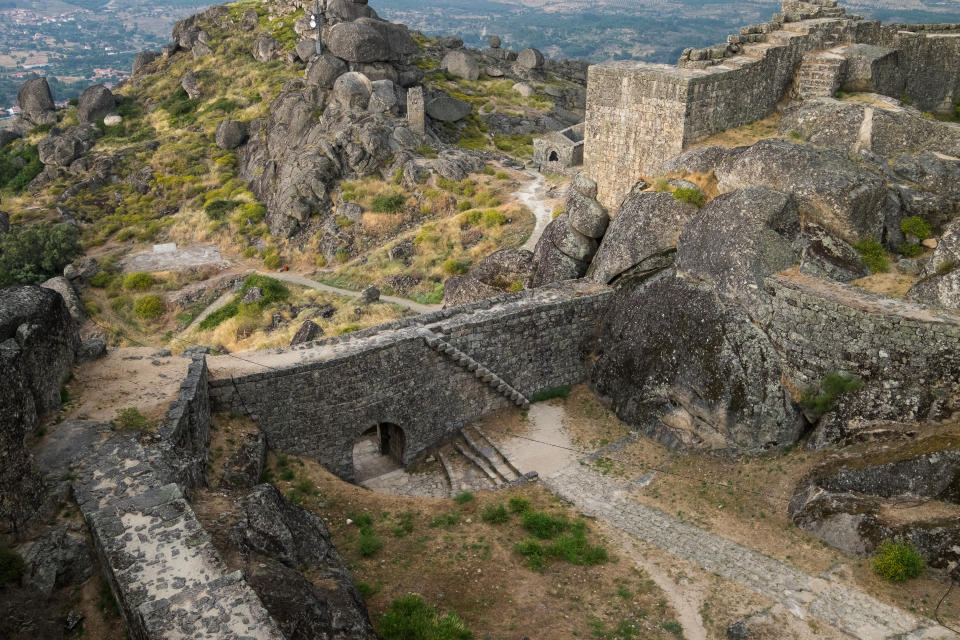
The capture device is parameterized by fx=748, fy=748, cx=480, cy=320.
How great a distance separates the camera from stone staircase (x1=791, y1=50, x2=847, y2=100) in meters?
22.0

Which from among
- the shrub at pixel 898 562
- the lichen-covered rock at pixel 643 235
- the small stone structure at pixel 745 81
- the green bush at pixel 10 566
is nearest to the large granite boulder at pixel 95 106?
the small stone structure at pixel 745 81

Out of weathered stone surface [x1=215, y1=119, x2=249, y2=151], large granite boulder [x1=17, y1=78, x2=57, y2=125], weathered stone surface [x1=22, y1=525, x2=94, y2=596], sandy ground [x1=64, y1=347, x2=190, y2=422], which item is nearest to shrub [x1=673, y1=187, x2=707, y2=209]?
sandy ground [x1=64, y1=347, x2=190, y2=422]

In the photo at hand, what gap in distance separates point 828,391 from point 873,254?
3.77m

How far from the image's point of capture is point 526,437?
60.5 feet

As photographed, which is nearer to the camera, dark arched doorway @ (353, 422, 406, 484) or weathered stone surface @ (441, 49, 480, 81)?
dark arched doorway @ (353, 422, 406, 484)

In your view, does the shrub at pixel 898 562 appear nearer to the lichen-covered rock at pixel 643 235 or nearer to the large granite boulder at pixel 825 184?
the large granite boulder at pixel 825 184

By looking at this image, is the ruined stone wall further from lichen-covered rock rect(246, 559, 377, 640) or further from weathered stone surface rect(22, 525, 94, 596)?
weathered stone surface rect(22, 525, 94, 596)

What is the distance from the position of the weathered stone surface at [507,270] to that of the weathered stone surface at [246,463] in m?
10.4

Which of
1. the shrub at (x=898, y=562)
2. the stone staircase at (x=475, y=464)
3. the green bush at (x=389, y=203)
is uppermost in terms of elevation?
the shrub at (x=898, y=562)

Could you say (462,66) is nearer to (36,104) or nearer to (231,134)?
(231,134)

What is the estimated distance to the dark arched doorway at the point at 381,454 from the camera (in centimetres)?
1823

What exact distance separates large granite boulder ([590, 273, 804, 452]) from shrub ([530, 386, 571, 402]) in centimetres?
116

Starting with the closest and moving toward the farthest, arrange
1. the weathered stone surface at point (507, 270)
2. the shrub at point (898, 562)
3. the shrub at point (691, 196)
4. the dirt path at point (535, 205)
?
the shrub at point (898, 562) < the shrub at point (691, 196) < the weathered stone surface at point (507, 270) < the dirt path at point (535, 205)

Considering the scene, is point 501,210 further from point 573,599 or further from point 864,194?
point 573,599
